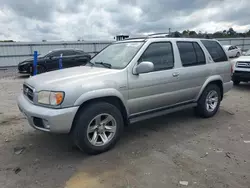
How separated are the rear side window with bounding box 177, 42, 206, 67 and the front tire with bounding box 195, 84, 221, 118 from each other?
689mm

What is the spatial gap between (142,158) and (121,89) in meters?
1.13

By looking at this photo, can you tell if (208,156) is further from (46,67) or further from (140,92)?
(46,67)

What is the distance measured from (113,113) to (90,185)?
1.17m

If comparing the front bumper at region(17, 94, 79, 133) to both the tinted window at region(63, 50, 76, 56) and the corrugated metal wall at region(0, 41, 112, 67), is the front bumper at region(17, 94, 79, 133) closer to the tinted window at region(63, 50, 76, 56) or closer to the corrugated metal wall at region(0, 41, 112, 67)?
the tinted window at region(63, 50, 76, 56)

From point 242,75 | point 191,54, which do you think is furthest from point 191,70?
point 242,75

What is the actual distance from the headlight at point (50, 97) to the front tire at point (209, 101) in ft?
10.6

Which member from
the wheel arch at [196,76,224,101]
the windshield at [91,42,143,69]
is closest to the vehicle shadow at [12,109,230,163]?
the wheel arch at [196,76,224,101]

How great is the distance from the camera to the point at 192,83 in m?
4.78

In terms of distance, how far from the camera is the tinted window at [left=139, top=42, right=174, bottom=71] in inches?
162

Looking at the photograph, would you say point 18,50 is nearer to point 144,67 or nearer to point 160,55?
point 160,55

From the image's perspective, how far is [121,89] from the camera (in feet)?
12.1

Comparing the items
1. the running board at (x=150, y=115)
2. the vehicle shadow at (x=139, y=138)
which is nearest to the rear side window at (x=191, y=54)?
the running board at (x=150, y=115)

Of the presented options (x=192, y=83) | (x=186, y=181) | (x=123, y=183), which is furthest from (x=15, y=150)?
(x=192, y=83)

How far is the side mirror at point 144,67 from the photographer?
3676 mm
